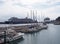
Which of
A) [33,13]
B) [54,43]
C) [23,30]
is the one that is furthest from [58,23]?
[54,43]

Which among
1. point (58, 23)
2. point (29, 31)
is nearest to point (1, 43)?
point (29, 31)

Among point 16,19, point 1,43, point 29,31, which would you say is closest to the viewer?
point 1,43

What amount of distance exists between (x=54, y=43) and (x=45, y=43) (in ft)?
5.52

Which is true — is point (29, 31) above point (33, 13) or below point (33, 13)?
below

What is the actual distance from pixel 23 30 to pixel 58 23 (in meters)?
109

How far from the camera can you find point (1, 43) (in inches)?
872

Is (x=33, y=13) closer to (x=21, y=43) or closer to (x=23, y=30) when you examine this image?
(x=23, y=30)

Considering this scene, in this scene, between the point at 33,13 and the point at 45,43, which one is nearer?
the point at 45,43

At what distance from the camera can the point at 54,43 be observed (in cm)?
2738

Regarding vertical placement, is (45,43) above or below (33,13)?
below

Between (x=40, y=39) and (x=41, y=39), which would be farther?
(x=40, y=39)

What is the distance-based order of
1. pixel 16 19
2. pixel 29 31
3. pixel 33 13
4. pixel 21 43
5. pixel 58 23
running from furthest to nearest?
pixel 58 23
pixel 16 19
pixel 33 13
pixel 29 31
pixel 21 43

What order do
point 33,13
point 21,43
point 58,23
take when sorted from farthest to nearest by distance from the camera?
point 58,23 < point 33,13 < point 21,43

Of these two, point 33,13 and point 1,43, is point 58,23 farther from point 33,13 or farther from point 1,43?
point 1,43
